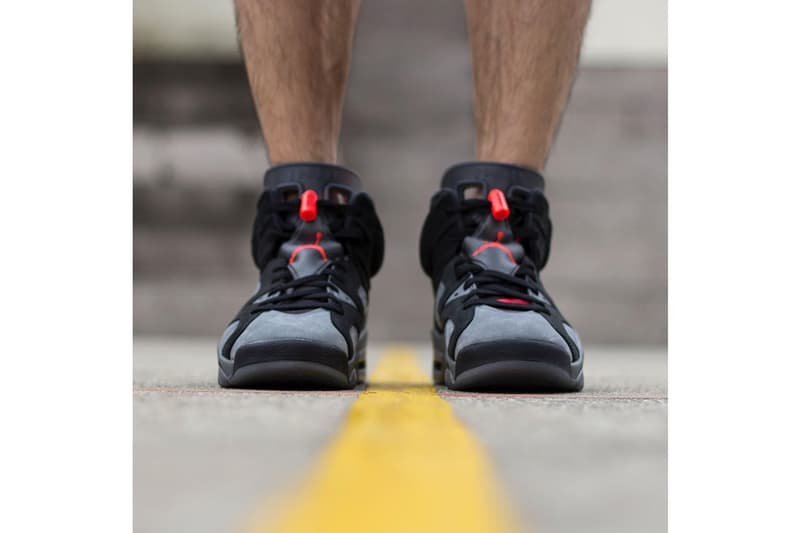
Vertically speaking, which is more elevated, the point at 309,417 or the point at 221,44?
the point at 221,44

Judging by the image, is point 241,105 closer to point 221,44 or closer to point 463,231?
point 221,44

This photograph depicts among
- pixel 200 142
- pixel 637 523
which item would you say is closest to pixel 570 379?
pixel 637 523

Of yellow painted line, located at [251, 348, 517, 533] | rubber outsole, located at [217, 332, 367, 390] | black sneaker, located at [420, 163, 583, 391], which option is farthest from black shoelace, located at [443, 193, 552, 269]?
yellow painted line, located at [251, 348, 517, 533]

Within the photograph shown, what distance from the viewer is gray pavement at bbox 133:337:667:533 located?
1.14 ft

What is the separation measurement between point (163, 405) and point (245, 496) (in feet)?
1.01

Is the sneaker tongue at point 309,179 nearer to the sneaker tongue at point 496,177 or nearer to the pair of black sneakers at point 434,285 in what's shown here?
the pair of black sneakers at point 434,285

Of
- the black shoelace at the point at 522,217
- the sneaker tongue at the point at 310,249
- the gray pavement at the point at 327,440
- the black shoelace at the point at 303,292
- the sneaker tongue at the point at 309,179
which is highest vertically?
the sneaker tongue at the point at 309,179

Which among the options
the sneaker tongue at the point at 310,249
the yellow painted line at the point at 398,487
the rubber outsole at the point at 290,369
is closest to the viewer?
the yellow painted line at the point at 398,487

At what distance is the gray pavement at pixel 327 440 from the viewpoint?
0.35 m

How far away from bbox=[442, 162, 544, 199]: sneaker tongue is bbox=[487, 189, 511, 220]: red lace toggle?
0.5 inches

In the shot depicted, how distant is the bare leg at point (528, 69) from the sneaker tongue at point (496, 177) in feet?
0.07

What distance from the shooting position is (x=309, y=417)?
587 mm

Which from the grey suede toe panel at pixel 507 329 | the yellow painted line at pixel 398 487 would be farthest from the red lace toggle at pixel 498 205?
the yellow painted line at pixel 398 487

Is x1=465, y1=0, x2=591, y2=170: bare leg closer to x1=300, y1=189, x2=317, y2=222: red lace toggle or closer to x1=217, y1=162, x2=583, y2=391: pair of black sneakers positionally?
x1=217, y1=162, x2=583, y2=391: pair of black sneakers
